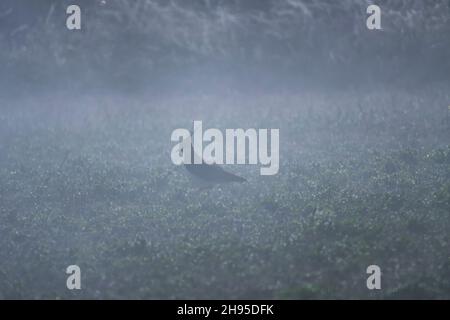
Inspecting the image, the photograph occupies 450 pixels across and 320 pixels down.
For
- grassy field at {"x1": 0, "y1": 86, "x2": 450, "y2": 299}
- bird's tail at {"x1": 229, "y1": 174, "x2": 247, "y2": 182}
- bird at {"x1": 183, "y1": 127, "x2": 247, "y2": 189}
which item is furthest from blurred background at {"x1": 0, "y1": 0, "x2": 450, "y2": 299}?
bird at {"x1": 183, "y1": 127, "x2": 247, "y2": 189}

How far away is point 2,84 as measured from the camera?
2361cm

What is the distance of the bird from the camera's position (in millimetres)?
15203

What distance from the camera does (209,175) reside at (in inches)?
601

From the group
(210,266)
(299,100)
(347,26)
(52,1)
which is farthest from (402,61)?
(210,266)

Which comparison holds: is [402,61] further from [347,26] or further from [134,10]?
[134,10]

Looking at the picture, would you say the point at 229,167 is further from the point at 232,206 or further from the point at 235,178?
the point at 232,206

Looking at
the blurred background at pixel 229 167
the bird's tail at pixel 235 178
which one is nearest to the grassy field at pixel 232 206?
the blurred background at pixel 229 167

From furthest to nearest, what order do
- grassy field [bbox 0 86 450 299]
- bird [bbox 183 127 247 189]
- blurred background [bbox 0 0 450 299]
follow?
bird [bbox 183 127 247 189] → blurred background [bbox 0 0 450 299] → grassy field [bbox 0 86 450 299]

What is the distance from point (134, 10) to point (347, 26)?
8.59 m

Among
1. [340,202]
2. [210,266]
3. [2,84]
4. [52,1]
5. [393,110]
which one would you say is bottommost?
[210,266]

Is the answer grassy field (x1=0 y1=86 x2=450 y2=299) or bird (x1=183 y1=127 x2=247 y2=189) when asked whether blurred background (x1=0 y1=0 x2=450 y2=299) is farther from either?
bird (x1=183 y1=127 x2=247 y2=189)

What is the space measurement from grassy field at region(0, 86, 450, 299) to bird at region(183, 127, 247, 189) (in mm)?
282

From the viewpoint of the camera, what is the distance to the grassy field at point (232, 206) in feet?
37.1

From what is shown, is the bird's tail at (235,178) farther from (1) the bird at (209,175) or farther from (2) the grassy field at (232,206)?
(2) the grassy field at (232,206)
